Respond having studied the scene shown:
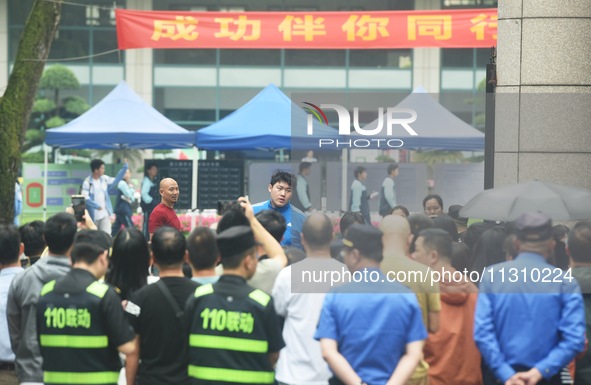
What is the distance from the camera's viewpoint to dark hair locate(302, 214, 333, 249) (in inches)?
233

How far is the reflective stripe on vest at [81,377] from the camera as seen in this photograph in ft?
18.5

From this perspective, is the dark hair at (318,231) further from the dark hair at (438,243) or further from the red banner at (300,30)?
the red banner at (300,30)

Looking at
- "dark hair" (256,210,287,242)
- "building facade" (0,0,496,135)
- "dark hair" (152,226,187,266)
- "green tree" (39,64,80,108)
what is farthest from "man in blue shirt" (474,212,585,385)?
"building facade" (0,0,496,135)

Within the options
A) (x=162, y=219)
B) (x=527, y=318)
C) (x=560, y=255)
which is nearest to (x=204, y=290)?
(x=527, y=318)

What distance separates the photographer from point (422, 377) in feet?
18.9

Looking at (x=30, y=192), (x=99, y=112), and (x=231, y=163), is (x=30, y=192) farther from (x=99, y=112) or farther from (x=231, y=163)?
(x=231, y=163)

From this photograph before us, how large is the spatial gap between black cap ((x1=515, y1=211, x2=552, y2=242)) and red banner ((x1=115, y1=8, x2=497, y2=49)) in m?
12.4

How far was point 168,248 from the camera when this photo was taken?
589 centimetres

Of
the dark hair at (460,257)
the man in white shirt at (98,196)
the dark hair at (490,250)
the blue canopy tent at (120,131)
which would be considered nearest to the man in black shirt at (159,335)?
the dark hair at (460,257)

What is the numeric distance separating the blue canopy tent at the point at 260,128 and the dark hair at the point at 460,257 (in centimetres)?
1056

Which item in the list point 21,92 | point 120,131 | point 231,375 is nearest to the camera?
point 231,375

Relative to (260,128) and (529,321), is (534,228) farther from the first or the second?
(260,128)

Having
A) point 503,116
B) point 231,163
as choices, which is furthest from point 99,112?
point 503,116

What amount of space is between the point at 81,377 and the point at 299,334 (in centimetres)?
132
